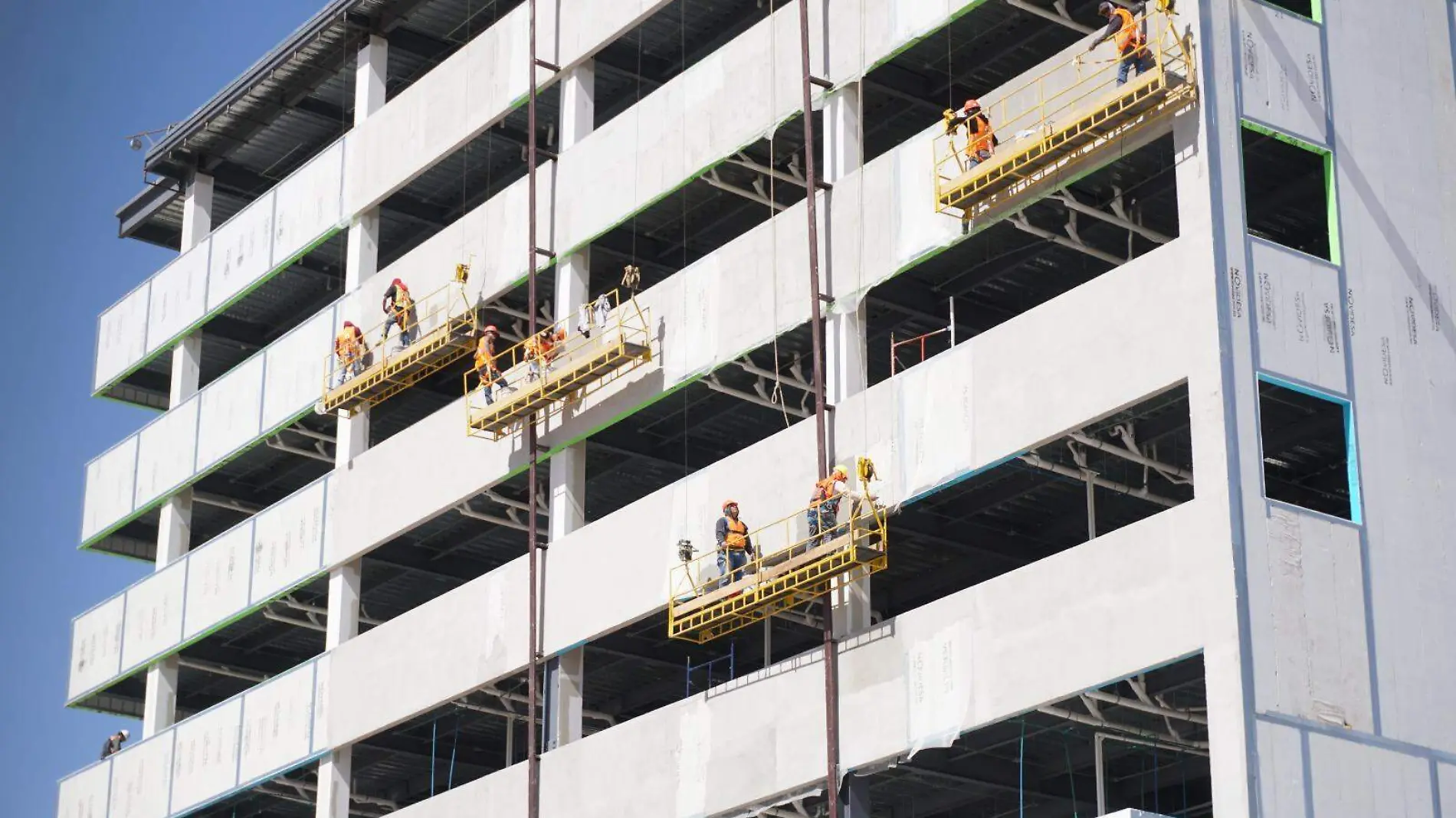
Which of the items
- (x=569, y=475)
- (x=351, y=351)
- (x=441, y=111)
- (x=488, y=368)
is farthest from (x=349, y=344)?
(x=569, y=475)

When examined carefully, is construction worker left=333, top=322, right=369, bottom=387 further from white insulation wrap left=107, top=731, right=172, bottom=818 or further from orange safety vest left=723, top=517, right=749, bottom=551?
orange safety vest left=723, top=517, right=749, bottom=551

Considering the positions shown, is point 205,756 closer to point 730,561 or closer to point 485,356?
point 485,356

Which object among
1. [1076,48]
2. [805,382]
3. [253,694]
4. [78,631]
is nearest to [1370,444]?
[1076,48]

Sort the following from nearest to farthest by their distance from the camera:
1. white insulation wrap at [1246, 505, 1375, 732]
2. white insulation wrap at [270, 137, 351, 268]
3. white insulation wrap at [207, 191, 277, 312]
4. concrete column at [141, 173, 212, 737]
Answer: white insulation wrap at [1246, 505, 1375, 732], white insulation wrap at [270, 137, 351, 268], concrete column at [141, 173, 212, 737], white insulation wrap at [207, 191, 277, 312]

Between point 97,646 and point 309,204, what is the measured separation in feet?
46.9

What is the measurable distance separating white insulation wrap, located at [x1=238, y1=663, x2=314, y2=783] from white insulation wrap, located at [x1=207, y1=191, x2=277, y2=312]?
1203 cm

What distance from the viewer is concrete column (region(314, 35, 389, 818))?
5741 cm

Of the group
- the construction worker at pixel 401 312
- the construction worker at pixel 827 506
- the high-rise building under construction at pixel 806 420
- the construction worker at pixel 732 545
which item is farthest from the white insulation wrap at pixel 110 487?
the construction worker at pixel 827 506

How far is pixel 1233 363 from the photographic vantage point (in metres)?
39.2

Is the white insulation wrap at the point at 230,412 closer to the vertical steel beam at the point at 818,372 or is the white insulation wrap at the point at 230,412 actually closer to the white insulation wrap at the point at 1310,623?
the vertical steel beam at the point at 818,372

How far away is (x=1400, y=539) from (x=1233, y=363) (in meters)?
4.17

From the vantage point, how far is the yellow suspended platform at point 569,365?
166ft

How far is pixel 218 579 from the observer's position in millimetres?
63812

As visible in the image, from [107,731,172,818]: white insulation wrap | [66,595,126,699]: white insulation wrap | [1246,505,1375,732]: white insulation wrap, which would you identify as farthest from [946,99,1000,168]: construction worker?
[66,595,126,699]: white insulation wrap
